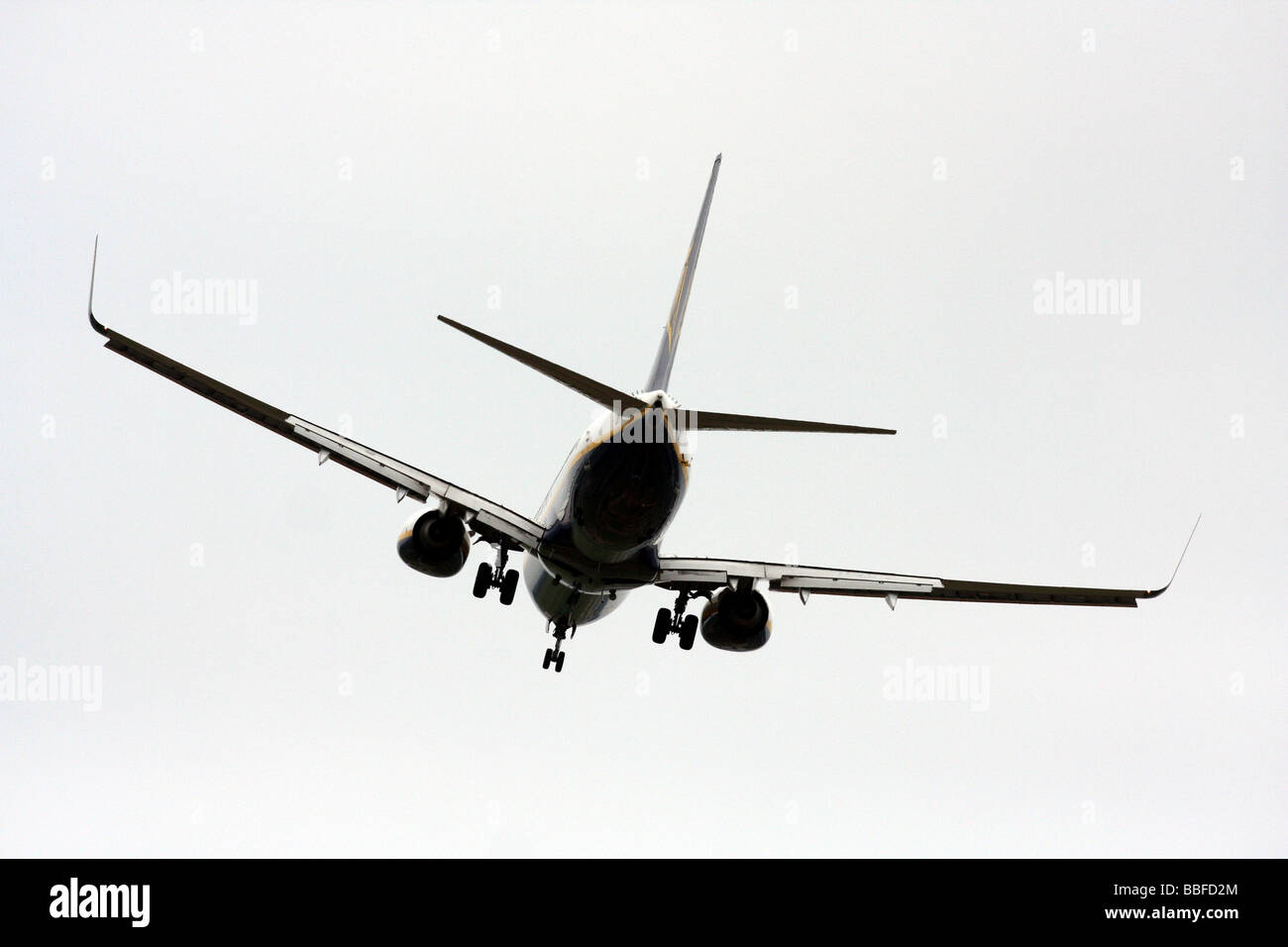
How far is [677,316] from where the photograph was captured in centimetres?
3256

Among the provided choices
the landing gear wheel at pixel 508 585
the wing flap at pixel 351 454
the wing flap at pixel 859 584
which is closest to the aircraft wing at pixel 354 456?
the wing flap at pixel 351 454

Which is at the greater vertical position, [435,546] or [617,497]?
[617,497]

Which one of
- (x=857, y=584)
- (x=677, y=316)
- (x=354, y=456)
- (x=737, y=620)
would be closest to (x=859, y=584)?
(x=857, y=584)

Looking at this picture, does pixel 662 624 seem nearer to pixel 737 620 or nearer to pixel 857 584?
pixel 737 620

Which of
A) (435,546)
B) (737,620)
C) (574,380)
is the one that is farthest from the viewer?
(737,620)

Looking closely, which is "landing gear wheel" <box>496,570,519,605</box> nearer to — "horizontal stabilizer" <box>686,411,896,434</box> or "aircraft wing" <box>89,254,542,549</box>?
"aircraft wing" <box>89,254,542,549</box>

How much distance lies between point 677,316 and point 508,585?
25.5ft

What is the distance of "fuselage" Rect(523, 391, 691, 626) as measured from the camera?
26781 mm

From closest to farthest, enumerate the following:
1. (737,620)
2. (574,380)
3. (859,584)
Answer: (574,380) < (737,620) < (859,584)

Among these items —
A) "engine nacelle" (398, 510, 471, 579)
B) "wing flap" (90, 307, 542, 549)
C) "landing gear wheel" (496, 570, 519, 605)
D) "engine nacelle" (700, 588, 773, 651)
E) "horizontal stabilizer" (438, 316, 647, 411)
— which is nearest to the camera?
"horizontal stabilizer" (438, 316, 647, 411)

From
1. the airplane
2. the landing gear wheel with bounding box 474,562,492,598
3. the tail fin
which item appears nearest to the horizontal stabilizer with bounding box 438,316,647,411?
the airplane

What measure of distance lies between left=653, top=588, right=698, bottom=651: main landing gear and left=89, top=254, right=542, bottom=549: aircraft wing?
423cm
